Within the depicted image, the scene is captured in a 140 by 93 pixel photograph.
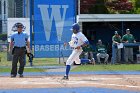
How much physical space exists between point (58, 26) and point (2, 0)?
25491mm

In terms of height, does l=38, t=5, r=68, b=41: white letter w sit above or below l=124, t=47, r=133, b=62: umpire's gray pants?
above

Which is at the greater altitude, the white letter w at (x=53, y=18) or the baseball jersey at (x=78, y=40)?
the white letter w at (x=53, y=18)

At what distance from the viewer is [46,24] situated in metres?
22.9

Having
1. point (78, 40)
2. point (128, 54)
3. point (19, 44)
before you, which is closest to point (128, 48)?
point (128, 54)

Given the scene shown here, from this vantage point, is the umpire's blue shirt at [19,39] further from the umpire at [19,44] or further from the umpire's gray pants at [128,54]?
the umpire's gray pants at [128,54]

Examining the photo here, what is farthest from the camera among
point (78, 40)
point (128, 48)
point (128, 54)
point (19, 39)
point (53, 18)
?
point (128, 54)

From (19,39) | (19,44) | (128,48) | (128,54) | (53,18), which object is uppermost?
(53,18)

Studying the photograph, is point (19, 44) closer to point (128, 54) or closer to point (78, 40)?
point (78, 40)

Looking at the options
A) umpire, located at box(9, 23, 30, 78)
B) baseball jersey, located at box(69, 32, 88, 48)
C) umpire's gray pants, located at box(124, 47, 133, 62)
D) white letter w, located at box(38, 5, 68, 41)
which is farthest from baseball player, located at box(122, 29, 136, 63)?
baseball jersey, located at box(69, 32, 88, 48)

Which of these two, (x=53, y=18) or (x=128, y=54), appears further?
(x=128, y=54)

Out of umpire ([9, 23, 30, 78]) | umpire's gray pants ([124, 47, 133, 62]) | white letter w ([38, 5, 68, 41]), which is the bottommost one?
umpire's gray pants ([124, 47, 133, 62])

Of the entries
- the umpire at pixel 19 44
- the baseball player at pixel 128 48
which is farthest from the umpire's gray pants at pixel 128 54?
the umpire at pixel 19 44

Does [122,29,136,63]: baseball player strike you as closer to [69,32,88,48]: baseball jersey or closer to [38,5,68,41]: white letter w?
[38,5,68,41]: white letter w

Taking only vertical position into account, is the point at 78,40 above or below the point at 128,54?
above
